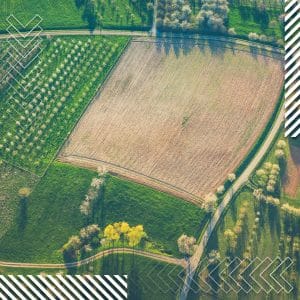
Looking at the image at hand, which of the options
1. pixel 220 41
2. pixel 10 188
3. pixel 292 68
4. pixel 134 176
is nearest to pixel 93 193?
pixel 134 176

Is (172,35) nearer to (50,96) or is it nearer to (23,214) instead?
(50,96)

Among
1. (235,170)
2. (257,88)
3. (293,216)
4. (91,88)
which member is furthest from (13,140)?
(293,216)

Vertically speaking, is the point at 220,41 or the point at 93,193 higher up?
the point at 220,41

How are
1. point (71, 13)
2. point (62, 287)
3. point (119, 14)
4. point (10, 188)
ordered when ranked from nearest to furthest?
point (62, 287) < point (10, 188) < point (71, 13) < point (119, 14)

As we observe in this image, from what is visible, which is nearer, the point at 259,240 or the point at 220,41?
the point at 259,240

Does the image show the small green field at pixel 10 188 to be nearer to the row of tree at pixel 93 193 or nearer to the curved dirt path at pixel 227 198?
the row of tree at pixel 93 193

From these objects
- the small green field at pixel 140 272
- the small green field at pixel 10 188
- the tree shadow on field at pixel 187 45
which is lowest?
the small green field at pixel 140 272

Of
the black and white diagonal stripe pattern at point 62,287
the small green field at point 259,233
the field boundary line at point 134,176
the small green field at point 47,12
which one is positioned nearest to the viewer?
the black and white diagonal stripe pattern at point 62,287

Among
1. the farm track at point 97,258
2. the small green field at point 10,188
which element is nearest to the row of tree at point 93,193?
the farm track at point 97,258
